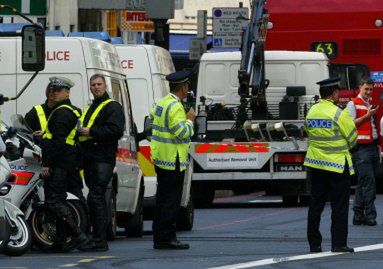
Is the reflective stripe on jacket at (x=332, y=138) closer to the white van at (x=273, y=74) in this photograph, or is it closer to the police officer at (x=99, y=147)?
the police officer at (x=99, y=147)

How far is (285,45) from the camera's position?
30750 mm

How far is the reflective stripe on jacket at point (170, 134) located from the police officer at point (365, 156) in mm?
4592

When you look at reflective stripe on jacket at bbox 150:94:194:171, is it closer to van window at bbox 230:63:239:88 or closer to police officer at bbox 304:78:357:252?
police officer at bbox 304:78:357:252

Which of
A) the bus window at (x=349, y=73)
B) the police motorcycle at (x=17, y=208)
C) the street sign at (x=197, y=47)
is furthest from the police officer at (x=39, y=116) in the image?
the street sign at (x=197, y=47)

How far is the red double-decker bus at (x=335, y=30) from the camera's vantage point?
30.7m

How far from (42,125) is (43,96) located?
958mm

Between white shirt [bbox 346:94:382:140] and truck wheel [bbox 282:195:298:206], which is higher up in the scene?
white shirt [bbox 346:94:382:140]

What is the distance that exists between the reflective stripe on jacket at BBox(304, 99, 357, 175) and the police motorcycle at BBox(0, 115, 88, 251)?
2.34m

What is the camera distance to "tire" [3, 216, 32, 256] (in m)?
15.7

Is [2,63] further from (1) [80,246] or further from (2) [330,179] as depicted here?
(2) [330,179]

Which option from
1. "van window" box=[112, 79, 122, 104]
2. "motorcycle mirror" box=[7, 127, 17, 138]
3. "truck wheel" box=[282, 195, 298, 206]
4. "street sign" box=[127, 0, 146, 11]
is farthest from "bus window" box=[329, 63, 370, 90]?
"motorcycle mirror" box=[7, 127, 17, 138]

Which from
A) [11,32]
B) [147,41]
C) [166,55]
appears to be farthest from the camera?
[147,41]

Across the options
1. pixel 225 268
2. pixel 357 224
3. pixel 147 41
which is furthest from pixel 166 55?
pixel 147 41

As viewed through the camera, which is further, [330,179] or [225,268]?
[330,179]
